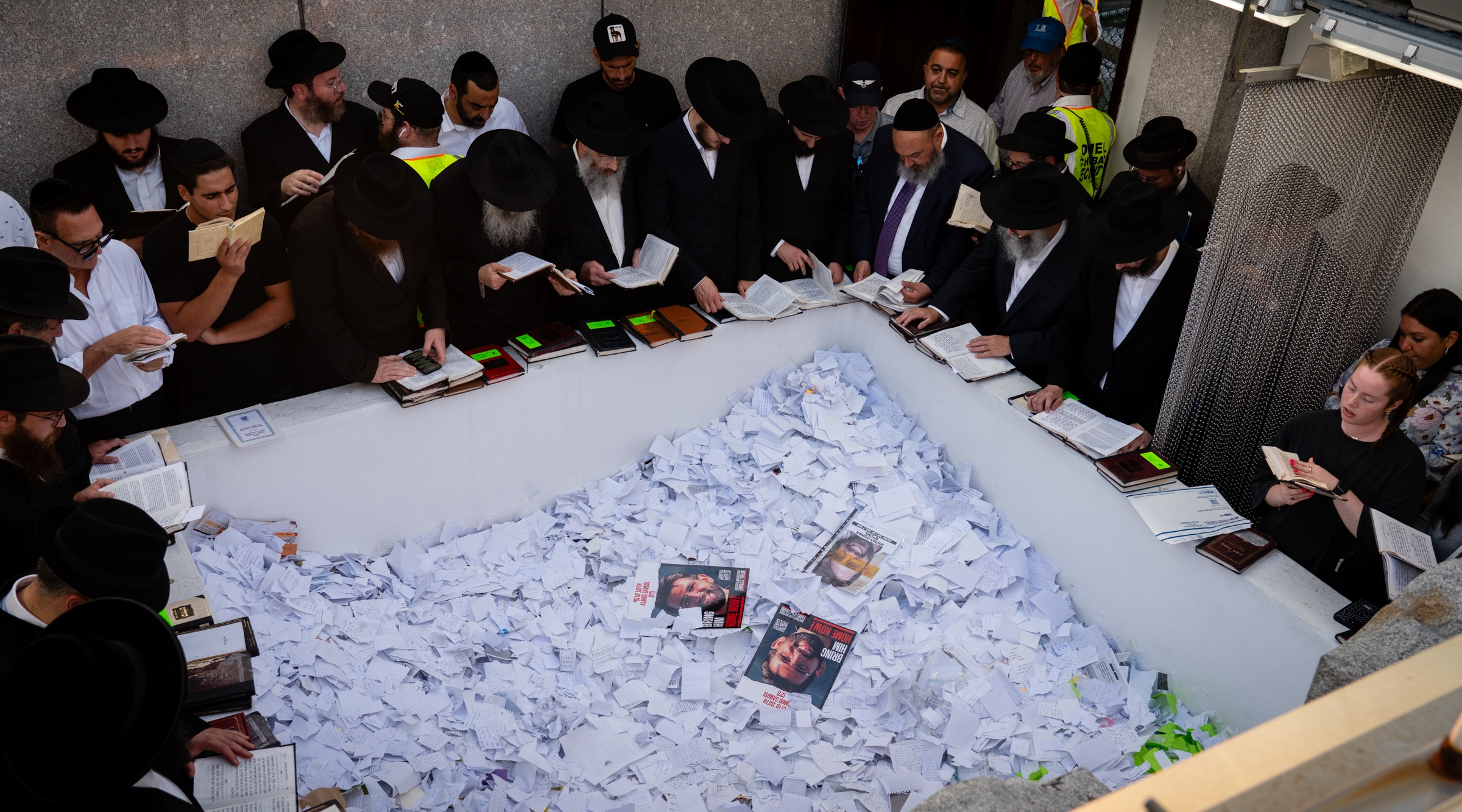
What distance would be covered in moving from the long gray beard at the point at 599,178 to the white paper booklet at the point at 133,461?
2057 millimetres

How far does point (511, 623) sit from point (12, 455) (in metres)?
1.63

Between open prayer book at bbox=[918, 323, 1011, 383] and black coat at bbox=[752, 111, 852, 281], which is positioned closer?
open prayer book at bbox=[918, 323, 1011, 383]

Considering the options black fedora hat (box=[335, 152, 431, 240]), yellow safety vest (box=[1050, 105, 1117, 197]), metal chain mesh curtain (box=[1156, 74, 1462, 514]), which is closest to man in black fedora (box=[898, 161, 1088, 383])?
metal chain mesh curtain (box=[1156, 74, 1462, 514])

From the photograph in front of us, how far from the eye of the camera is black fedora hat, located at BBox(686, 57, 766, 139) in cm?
434

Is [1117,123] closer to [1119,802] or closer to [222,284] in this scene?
[222,284]

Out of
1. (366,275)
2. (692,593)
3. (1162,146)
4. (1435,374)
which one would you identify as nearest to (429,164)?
(366,275)

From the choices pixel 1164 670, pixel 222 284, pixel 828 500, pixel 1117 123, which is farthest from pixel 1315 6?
pixel 222 284

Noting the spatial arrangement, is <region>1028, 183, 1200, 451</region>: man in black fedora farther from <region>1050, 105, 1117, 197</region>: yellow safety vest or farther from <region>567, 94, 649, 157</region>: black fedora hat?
<region>567, 94, 649, 157</region>: black fedora hat

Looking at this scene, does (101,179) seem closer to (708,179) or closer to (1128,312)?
(708,179)

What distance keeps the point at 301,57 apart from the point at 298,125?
0.30m

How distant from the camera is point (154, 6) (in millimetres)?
4078

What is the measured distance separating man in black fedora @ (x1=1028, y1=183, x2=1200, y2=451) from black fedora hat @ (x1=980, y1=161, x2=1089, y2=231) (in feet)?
0.66

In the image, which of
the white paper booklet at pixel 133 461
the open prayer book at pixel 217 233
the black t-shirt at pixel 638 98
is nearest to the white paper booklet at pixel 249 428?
the white paper booklet at pixel 133 461

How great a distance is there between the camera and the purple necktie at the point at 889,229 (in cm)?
481
